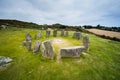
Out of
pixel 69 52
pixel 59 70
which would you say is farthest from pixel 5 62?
pixel 69 52

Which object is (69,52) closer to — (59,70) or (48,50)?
(48,50)

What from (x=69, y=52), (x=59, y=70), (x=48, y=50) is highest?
(x=48, y=50)

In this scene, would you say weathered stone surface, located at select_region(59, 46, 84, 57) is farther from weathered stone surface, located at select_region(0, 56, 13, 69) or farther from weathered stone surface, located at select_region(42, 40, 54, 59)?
weathered stone surface, located at select_region(0, 56, 13, 69)

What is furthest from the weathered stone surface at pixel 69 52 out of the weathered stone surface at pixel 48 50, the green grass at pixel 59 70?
the weathered stone surface at pixel 48 50

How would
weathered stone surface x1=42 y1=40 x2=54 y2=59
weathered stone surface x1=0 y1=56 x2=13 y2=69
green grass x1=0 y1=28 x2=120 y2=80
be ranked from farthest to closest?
weathered stone surface x1=0 y1=56 x2=13 y2=69 < weathered stone surface x1=42 y1=40 x2=54 y2=59 < green grass x1=0 y1=28 x2=120 y2=80

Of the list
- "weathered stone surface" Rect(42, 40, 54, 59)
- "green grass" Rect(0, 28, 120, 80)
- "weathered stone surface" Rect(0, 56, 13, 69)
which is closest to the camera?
"green grass" Rect(0, 28, 120, 80)

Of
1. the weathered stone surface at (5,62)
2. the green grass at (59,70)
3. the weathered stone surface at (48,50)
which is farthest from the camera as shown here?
the weathered stone surface at (5,62)

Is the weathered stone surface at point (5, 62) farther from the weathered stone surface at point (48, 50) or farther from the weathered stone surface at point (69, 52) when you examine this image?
the weathered stone surface at point (69, 52)

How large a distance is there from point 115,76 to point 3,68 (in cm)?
1503

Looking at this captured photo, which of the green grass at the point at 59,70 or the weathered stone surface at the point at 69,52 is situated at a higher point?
the weathered stone surface at the point at 69,52

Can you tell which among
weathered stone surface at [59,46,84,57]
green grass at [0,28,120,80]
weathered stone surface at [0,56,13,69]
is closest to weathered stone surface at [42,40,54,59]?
green grass at [0,28,120,80]

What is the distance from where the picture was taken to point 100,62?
16203 mm

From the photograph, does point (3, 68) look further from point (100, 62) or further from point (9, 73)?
point (100, 62)

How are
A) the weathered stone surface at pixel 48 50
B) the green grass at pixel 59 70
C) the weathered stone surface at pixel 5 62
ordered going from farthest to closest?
the weathered stone surface at pixel 5 62, the weathered stone surface at pixel 48 50, the green grass at pixel 59 70
